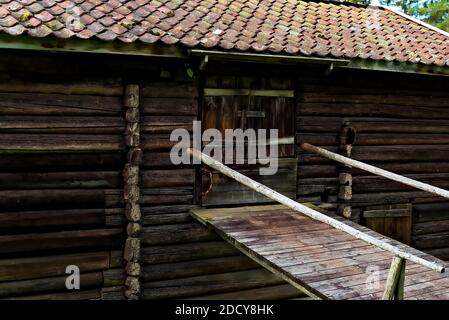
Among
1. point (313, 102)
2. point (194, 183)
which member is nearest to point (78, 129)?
point (194, 183)

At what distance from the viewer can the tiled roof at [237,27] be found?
16.8ft

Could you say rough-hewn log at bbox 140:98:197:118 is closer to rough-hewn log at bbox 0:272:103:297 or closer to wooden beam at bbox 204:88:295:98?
wooden beam at bbox 204:88:295:98

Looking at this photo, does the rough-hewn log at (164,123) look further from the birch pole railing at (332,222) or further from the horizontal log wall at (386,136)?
the horizontal log wall at (386,136)

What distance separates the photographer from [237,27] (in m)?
6.30

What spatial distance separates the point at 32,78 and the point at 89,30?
911 millimetres

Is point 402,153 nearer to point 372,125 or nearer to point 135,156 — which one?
point 372,125

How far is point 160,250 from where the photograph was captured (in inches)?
235

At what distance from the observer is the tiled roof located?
513 cm

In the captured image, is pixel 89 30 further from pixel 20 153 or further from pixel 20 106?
pixel 20 153

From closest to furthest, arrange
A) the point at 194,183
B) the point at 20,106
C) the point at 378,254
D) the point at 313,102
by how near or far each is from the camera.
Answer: the point at 378,254 < the point at 20,106 < the point at 194,183 < the point at 313,102

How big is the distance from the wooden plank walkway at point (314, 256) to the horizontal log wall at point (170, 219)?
35 centimetres

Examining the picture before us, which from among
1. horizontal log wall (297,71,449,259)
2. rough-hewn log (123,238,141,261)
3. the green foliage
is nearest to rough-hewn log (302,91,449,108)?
horizontal log wall (297,71,449,259)

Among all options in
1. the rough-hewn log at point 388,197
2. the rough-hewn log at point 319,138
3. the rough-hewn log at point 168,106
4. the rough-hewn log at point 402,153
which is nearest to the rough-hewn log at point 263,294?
the rough-hewn log at point 388,197

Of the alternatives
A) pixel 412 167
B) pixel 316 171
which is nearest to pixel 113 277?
pixel 316 171
